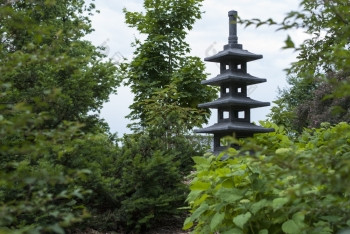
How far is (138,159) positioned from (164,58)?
395 inches

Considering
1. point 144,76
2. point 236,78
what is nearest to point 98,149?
point 236,78

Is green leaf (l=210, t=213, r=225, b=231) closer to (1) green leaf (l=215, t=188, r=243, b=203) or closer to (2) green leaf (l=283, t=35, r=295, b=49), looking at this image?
(1) green leaf (l=215, t=188, r=243, b=203)

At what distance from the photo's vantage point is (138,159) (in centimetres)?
685

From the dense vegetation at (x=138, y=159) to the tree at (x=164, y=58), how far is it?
1.62 feet

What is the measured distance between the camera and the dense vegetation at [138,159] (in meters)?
2.28

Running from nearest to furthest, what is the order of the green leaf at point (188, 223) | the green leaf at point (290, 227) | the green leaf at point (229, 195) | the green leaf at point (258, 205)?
the green leaf at point (290, 227) < the green leaf at point (258, 205) < the green leaf at point (229, 195) < the green leaf at point (188, 223)

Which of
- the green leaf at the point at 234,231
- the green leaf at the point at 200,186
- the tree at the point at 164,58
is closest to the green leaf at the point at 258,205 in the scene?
the green leaf at the point at 234,231

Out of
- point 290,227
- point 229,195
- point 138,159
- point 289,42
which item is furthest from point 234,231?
point 138,159

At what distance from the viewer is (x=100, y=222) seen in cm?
673

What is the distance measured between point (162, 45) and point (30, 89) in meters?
9.49

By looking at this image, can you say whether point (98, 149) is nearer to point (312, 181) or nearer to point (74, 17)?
point (312, 181)

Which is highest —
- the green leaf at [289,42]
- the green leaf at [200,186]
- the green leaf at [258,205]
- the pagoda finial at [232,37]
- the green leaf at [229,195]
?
the pagoda finial at [232,37]

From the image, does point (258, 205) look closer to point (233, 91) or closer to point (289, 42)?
point (289, 42)

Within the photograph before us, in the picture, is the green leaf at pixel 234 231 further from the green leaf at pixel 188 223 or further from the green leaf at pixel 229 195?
the green leaf at pixel 188 223
